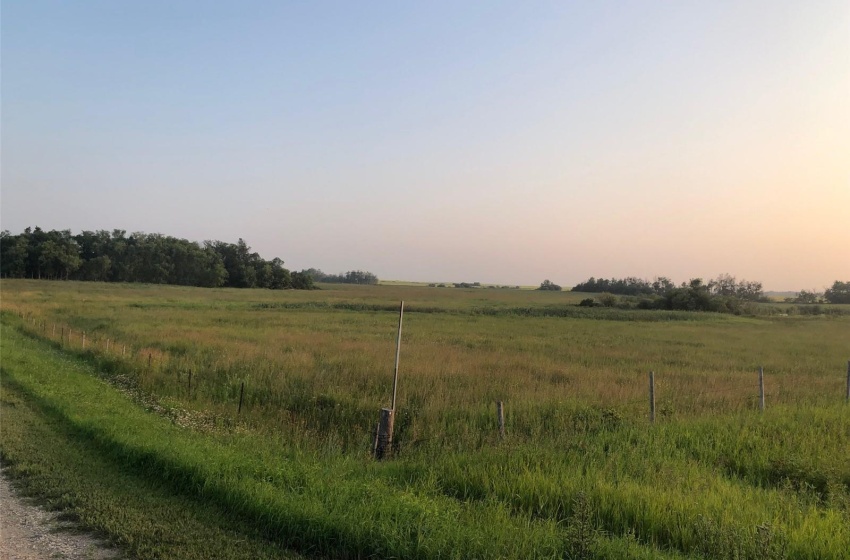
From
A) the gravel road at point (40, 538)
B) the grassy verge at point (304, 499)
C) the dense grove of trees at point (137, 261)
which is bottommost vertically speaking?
the gravel road at point (40, 538)

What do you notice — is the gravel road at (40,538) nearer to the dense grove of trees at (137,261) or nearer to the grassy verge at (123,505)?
the grassy verge at (123,505)

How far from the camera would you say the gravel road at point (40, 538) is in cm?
478

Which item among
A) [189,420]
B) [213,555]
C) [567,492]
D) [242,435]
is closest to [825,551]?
[567,492]

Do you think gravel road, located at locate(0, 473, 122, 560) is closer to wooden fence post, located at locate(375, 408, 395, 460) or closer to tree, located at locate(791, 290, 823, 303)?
wooden fence post, located at locate(375, 408, 395, 460)

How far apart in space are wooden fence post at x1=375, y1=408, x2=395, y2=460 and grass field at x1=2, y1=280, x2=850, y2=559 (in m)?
0.39

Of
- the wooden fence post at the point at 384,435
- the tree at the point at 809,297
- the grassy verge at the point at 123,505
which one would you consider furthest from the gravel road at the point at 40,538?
the tree at the point at 809,297

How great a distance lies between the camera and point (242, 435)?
9.10m

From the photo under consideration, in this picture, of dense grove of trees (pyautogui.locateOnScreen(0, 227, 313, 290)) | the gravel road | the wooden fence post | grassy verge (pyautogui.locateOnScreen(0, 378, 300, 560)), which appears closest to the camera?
the gravel road

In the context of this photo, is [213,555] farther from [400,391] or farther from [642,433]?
[400,391]

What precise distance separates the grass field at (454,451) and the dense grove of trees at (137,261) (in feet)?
332

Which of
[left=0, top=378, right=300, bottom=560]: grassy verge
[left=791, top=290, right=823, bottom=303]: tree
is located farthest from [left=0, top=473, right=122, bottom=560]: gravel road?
[left=791, top=290, right=823, bottom=303]: tree

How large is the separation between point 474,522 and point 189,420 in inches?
272

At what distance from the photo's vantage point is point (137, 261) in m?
118

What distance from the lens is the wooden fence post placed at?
26.3 feet
